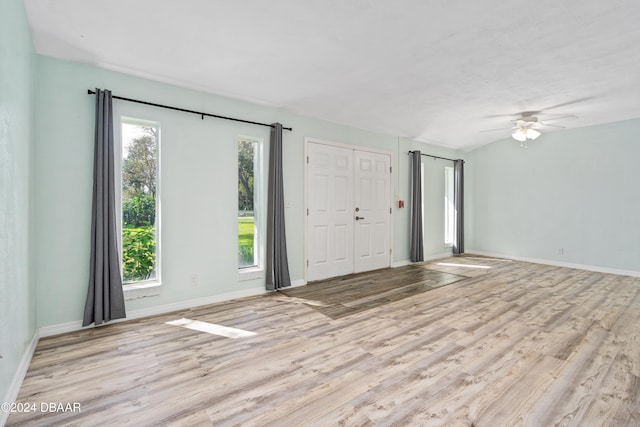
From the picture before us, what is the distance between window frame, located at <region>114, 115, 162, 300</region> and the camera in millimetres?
3285

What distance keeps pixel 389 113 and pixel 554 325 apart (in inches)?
142

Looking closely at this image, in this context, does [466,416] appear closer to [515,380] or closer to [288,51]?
[515,380]

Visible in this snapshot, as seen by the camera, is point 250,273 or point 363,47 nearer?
point 363,47

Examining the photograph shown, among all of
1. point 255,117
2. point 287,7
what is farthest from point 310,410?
point 255,117

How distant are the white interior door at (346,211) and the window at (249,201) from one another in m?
0.86

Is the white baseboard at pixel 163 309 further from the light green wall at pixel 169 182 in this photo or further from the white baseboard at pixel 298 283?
the white baseboard at pixel 298 283

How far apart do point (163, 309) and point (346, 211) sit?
10.4 ft

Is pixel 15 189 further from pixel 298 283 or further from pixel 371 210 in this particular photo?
pixel 371 210

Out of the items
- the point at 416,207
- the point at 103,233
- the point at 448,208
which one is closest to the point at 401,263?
the point at 416,207

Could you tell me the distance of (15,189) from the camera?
2.11m

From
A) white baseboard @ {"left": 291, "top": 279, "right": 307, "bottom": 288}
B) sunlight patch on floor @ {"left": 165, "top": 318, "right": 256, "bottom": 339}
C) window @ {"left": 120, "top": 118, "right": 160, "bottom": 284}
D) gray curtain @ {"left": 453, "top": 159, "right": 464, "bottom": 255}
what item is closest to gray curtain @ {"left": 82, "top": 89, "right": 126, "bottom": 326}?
window @ {"left": 120, "top": 118, "right": 160, "bottom": 284}

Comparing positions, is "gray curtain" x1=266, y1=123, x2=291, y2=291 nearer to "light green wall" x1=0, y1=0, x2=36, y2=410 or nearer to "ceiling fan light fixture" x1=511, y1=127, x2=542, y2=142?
"light green wall" x1=0, y1=0, x2=36, y2=410

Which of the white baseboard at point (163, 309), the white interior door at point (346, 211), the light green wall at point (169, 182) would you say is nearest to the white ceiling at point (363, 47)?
the light green wall at point (169, 182)

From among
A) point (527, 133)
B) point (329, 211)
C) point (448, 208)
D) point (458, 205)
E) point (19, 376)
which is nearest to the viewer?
point (19, 376)
